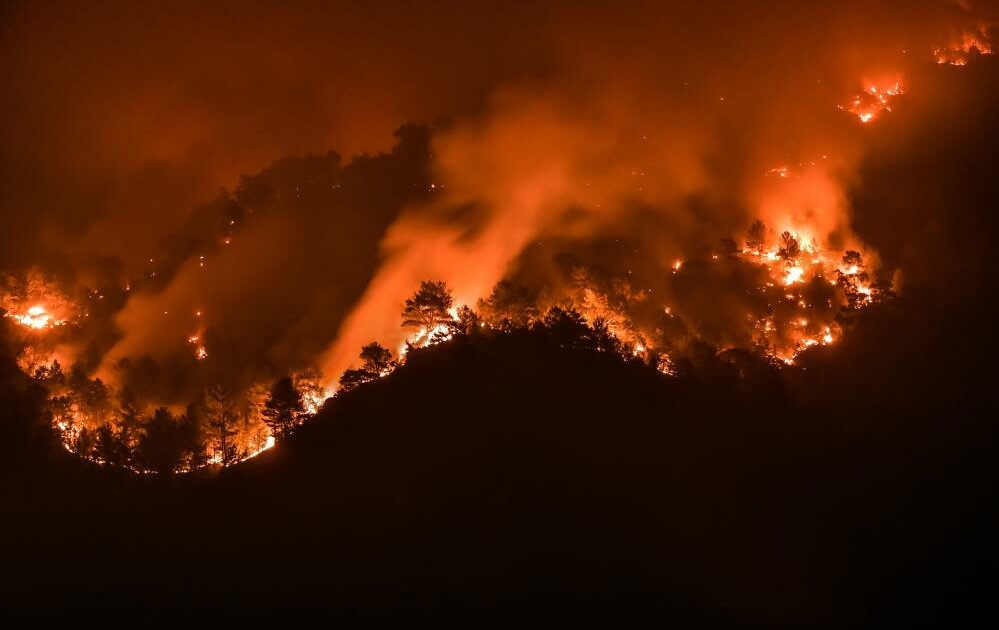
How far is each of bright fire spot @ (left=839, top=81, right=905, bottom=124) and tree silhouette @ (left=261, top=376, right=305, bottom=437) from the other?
63015 millimetres

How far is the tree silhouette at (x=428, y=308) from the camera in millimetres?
62812

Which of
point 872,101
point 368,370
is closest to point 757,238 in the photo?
point 872,101

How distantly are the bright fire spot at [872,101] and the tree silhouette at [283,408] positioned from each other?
6301 centimetres

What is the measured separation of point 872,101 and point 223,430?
71.8m

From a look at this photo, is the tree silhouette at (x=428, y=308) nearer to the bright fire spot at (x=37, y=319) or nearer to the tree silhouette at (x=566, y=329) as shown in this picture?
the tree silhouette at (x=566, y=329)

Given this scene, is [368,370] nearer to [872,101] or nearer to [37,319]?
[37,319]

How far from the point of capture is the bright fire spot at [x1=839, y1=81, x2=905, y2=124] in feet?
272

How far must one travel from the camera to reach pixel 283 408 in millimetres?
58781

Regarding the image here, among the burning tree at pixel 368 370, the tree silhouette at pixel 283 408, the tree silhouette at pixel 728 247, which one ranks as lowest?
the tree silhouette at pixel 283 408

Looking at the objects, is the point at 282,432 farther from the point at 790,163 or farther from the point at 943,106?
the point at 943,106

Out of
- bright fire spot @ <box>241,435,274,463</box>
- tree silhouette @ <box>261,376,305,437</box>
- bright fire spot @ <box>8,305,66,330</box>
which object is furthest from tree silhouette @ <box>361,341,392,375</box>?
bright fire spot @ <box>8,305,66,330</box>

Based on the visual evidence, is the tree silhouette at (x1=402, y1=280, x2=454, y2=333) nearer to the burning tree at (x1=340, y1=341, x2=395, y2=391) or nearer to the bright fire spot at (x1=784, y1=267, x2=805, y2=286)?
the burning tree at (x1=340, y1=341, x2=395, y2=391)

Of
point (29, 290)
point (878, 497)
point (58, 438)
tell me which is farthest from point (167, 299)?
point (878, 497)

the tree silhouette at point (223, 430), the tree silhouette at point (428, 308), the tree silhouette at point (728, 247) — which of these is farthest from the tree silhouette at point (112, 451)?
the tree silhouette at point (728, 247)
